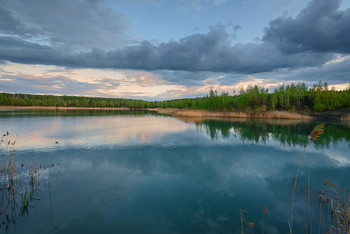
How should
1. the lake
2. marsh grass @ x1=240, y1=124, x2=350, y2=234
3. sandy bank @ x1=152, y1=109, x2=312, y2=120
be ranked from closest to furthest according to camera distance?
1. marsh grass @ x1=240, y1=124, x2=350, y2=234
2. the lake
3. sandy bank @ x1=152, y1=109, x2=312, y2=120

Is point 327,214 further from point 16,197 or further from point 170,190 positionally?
point 16,197

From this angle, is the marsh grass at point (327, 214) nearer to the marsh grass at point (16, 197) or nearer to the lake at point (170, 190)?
the lake at point (170, 190)

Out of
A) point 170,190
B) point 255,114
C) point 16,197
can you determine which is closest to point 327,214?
point 170,190

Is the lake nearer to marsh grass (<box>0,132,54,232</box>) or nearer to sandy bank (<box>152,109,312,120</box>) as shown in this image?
marsh grass (<box>0,132,54,232</box>)

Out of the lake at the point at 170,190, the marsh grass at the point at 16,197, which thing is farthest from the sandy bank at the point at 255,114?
the marsh grass at the point at 16,197

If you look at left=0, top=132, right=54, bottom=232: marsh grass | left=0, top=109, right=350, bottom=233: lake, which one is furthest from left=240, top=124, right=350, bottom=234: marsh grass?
left=0, top=132, right=54, bottom=232: marsh grass

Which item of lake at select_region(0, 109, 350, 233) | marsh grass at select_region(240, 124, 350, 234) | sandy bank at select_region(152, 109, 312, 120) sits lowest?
lake at select_region(0, 109, 350, 233)

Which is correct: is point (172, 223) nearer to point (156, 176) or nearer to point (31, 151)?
point (156, 176)

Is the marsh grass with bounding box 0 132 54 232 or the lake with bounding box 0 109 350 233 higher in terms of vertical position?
the marsh grass with bounding box 0 132 54 232

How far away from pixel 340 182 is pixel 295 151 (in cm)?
623

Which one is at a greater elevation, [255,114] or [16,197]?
[255,114]

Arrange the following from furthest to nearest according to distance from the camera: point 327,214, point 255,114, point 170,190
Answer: point 255,114 → point 170,190 → point 327,214

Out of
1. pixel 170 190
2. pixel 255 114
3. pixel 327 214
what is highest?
pixel 255 114

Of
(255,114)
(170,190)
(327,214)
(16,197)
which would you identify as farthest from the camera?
(255,114)
